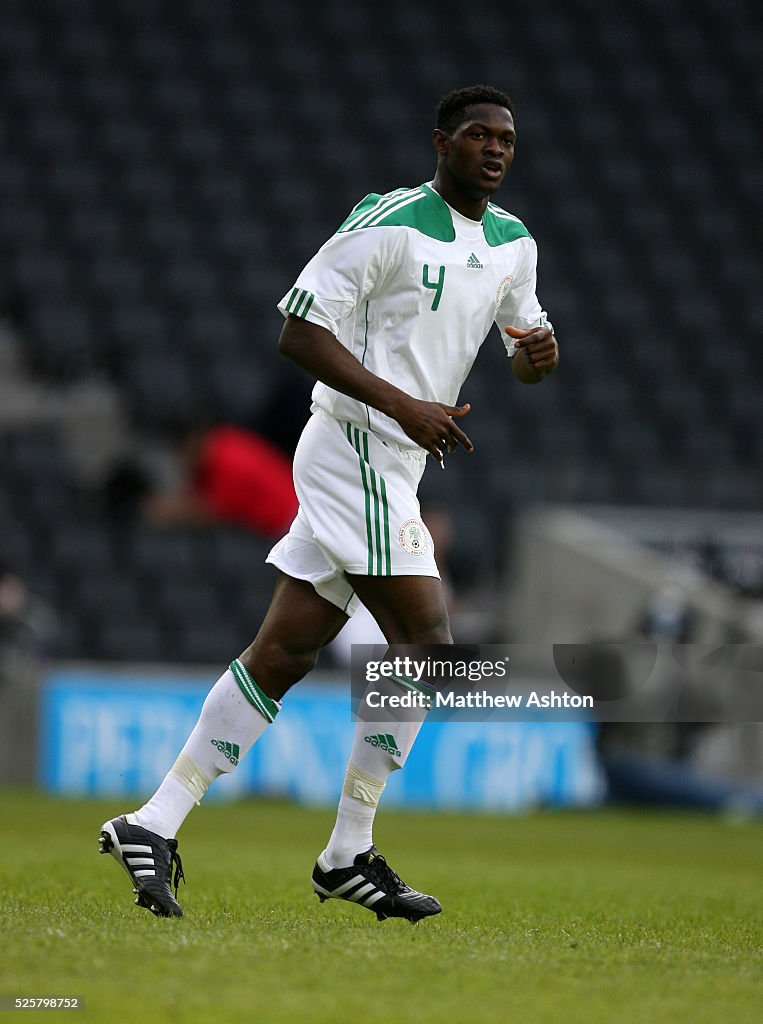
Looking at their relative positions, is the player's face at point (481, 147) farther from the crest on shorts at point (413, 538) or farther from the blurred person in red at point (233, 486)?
the blurred person in red at point (233, 486)

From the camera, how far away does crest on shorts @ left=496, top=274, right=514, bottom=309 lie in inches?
174

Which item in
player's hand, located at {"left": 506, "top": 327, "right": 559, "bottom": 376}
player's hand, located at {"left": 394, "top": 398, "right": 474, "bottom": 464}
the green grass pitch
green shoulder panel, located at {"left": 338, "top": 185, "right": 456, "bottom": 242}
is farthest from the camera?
player's hand, located at {"left": 506, "top": 327, "right": 559, "bottom": 376}

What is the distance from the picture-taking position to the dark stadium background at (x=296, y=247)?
1455cm

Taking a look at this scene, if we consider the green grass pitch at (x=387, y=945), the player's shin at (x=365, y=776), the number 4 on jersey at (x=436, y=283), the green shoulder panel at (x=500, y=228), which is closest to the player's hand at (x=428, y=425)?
the number 4 on jersey at (x=436, y=283)

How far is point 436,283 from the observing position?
13.9 feet

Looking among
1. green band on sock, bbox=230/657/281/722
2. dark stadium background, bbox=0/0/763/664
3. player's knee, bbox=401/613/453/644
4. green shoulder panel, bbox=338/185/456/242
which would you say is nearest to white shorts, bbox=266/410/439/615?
player's knee, bbox=401/613/453/644

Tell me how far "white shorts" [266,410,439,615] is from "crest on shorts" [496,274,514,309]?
0.50m

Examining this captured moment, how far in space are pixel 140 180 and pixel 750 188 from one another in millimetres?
7600

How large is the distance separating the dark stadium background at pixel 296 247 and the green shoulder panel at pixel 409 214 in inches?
380

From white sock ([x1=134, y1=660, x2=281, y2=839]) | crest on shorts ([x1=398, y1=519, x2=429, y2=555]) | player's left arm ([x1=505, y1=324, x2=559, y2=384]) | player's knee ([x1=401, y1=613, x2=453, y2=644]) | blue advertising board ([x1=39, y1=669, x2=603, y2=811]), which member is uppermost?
player's left arm ([x1=505, y1=324, x2=559, y2=384])

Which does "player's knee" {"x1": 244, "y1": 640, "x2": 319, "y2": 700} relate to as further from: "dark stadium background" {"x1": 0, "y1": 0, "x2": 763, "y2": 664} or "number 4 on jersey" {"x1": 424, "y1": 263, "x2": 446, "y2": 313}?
"dark stadium background" {"x1": 0, "y1": 0, "x2": 763, "y2": 664}

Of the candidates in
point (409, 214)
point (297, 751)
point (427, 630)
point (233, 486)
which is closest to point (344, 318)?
point (409, 214)

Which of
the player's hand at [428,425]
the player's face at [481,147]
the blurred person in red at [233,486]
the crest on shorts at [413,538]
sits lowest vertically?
the blurred person in red at [233,486]

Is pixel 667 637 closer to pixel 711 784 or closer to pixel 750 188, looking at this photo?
pixel 711 784
